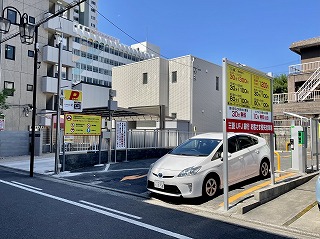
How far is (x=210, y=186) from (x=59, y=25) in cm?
2512

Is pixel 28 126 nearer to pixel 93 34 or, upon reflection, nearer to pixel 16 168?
pixel 16 168

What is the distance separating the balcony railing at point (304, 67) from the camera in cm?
2475

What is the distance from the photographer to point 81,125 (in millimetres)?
12602

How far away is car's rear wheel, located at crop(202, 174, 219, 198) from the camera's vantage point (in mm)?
6855

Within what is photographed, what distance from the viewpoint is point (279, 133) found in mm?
20359

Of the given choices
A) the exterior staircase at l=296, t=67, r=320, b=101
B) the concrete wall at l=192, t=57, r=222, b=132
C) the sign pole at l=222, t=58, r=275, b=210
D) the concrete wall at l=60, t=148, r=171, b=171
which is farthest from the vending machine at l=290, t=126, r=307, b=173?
the concrete wall at l=192, t=57, r=222, b=132

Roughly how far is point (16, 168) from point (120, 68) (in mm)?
18248

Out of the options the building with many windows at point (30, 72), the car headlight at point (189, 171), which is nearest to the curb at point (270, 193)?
the car headlight at point (189, 171)

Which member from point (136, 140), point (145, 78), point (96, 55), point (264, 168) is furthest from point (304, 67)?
point (96, 55)

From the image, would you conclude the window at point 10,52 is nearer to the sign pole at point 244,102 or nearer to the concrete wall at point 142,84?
the concrete wall at point 142,84

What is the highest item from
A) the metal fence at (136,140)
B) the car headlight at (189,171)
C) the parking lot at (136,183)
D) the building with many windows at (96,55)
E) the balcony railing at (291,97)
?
the building with many windows at (96,55)

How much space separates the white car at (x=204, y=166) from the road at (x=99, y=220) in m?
0.64

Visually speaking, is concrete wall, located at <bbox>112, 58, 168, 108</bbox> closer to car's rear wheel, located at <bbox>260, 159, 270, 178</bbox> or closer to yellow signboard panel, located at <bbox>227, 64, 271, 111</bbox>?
car's rear wheel, located at <bbox>260, 159, 270, 178</bbox>

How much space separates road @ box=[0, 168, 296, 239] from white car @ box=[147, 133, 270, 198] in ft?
2.09
